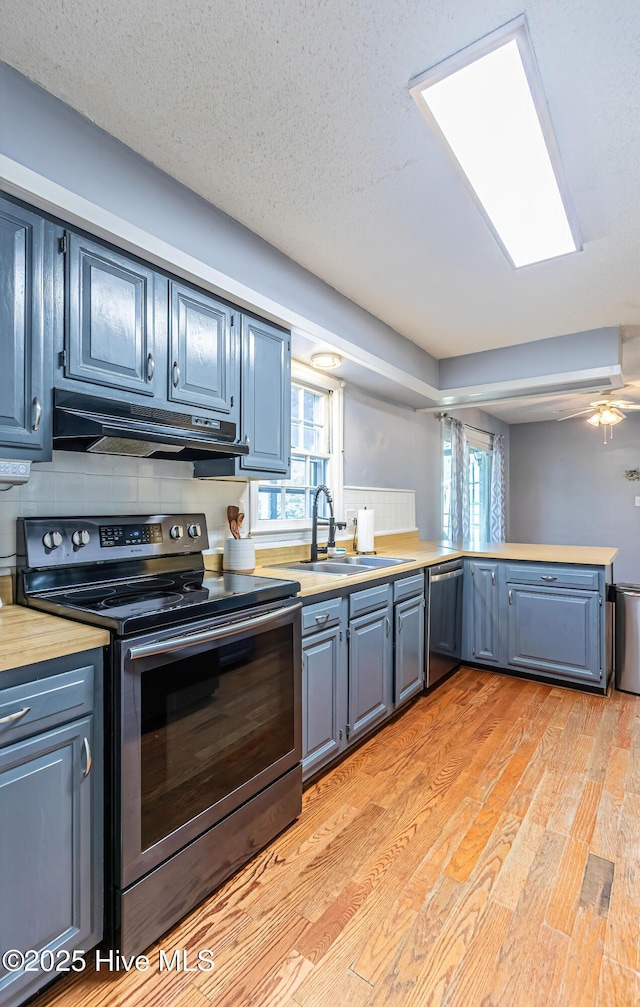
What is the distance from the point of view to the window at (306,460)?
9.09 feet

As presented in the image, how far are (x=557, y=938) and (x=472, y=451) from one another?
4843 mm

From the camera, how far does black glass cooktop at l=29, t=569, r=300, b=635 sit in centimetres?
130

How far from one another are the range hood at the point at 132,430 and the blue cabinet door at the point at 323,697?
90 centimetres

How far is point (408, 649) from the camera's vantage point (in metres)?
2.73

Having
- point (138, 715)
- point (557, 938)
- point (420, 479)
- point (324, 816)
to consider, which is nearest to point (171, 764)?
point (138, 715)

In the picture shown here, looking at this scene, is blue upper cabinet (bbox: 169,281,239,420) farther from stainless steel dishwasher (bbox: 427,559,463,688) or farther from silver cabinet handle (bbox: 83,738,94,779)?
stainless steel dishwasher (bbox: 427,559,463,688)

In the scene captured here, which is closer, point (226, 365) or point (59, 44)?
point (59, 44)

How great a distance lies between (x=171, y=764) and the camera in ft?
4.50

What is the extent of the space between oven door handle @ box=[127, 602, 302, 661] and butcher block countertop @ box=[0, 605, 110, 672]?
0.09 metres

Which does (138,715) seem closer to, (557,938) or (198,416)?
(198,416)

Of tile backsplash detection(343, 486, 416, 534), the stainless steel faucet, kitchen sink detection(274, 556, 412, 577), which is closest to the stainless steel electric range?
kitchen sink detection(274, 556, 412, 577)

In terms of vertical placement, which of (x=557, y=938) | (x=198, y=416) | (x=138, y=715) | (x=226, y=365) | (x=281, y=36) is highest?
(x=281, y=36)

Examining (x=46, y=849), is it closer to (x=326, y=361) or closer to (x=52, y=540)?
(x=52, y=540)

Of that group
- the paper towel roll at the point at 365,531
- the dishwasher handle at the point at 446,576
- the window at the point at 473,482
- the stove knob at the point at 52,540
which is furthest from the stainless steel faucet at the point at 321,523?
the window at the point at 473,482
